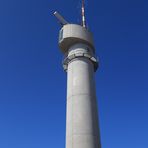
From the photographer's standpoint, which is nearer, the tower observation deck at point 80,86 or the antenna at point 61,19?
the tower observation deck at point 80,86

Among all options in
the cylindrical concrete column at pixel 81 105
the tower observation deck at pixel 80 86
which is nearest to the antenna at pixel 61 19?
the tower observation deck at pixel 80 86

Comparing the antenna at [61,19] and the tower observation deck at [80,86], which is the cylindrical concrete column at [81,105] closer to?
the tower observation deck at [80,86]

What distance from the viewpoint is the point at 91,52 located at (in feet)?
95.5

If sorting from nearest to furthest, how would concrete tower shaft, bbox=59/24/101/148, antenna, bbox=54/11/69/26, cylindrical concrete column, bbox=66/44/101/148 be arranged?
1. cylindrical concrete column, bbox=66/44/101/148
2. concrete tower shaft, bbox=59/24/101/148
3. antenna, bbox=54/11/69/26

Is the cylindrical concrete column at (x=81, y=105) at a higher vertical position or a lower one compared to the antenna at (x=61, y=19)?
lower

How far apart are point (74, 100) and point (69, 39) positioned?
804cm

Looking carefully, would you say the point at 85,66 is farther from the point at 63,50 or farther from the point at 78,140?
the point at 78,140

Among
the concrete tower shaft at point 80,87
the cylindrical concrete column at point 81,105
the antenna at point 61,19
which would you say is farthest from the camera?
Result: the antenna at point 61,19

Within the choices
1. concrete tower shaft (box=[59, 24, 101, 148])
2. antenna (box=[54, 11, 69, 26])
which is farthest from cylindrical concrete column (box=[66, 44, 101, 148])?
antenna (box=[54, 11, 69, 26])

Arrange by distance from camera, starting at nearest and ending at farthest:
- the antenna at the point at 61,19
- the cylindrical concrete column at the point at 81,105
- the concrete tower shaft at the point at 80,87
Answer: the cylindrical concrete column at the point at 81,105
the concrete tower shaft at the point at 80,87
the antenna at the point at 61,19

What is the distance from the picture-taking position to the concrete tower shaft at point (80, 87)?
22672 mm

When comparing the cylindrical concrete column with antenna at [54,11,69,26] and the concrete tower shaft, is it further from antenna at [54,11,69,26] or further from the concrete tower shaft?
antenna at [54,11,69,26]

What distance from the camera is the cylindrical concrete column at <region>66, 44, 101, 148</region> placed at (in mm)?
22516

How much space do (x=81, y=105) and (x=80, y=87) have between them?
2.08 meters
